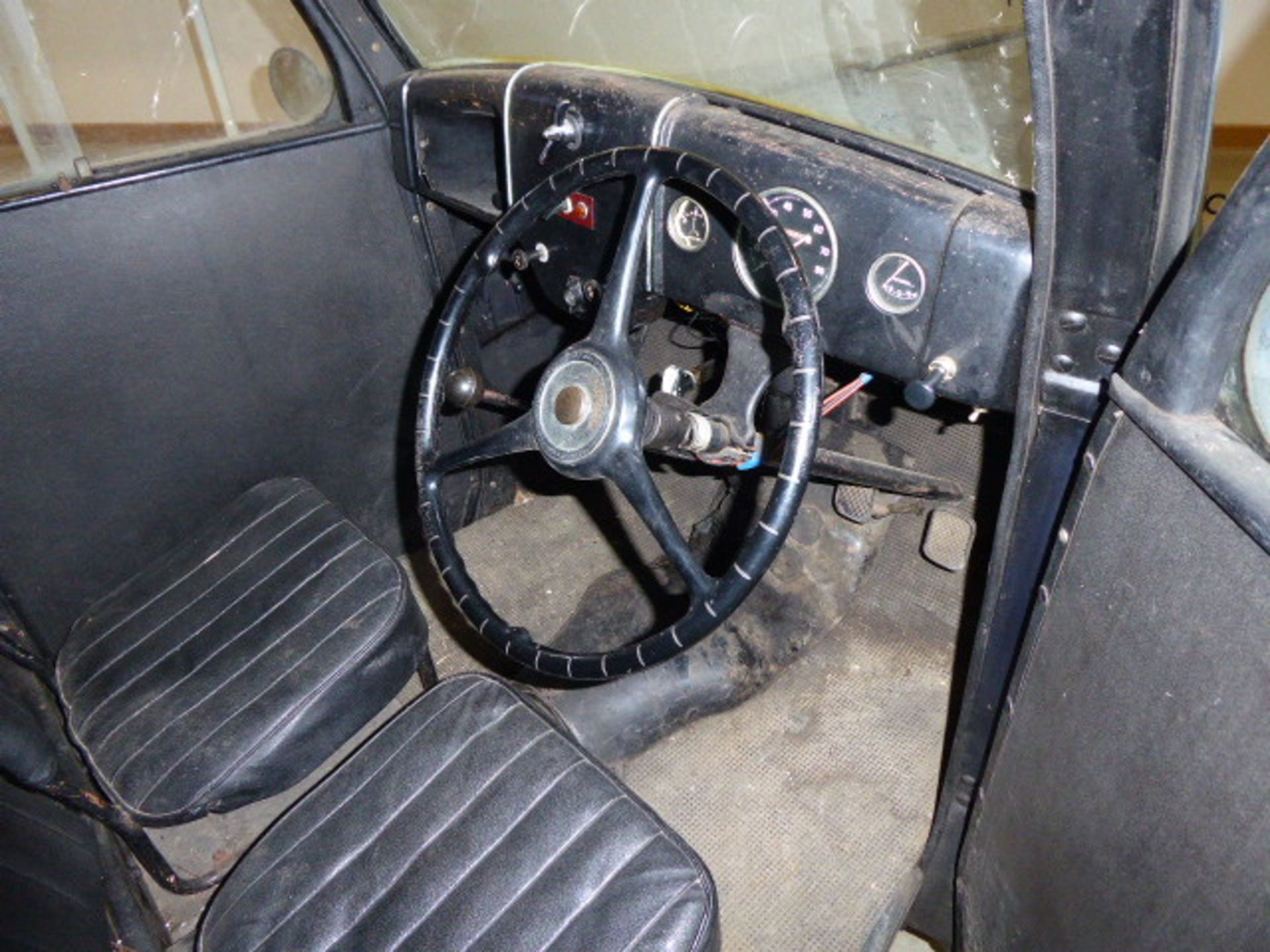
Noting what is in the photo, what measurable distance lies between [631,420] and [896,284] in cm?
39

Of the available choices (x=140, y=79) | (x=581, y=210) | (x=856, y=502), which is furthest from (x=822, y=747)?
(x=140, y=79)

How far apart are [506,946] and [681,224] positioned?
0.99m

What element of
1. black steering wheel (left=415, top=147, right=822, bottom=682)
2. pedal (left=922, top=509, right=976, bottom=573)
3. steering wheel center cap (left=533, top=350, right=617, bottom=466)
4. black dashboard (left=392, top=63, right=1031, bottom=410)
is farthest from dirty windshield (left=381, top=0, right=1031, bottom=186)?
pedal (left=922, top=509, right=976, bottom=573)

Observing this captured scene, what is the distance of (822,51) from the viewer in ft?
4.54

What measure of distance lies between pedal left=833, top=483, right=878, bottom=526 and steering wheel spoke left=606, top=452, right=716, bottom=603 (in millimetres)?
879

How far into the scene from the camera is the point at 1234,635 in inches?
24.6

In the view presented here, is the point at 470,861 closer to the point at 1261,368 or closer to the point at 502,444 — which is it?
the point at 502,444

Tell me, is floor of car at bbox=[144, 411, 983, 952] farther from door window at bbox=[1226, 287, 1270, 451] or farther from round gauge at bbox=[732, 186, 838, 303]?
door window at bbox=[1226, 287, 1270, 451]

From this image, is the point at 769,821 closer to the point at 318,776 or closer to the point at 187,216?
the point at 318,776

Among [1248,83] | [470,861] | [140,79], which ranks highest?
[140,79]

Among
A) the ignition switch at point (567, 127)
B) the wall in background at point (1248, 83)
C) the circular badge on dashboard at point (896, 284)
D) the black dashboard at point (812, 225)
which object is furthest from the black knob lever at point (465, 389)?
the wall in background at point (1248, 83)

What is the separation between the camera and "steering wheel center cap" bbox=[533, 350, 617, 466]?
94cm

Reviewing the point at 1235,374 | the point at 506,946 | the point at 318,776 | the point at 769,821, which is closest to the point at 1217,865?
the point at 1235,374

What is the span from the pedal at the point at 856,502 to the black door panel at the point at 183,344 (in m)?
1.07
